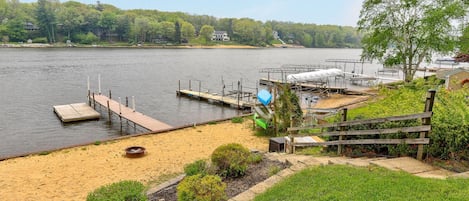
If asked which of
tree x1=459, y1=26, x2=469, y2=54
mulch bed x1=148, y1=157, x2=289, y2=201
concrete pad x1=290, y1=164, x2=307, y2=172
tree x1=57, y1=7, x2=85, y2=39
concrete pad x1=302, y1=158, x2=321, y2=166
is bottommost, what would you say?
mulch bed x1=148, y1=157, x2=289, y2=201

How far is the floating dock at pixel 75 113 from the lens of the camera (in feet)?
66.7

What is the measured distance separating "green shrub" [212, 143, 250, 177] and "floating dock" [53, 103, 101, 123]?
15.9 meters

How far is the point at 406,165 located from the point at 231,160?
349 cm

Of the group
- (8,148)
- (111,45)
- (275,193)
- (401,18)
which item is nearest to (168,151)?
(275,193)

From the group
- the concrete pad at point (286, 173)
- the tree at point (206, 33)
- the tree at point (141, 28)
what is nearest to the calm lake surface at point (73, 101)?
the concrete pad at point (286, 173)

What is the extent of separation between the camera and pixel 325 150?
8.64 metres

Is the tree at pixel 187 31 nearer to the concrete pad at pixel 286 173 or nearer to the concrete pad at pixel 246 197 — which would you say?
the concrete pad at pixel 286 173

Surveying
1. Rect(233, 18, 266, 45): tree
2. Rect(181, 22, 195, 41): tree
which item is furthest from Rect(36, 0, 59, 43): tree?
Rect(233, 18, 266, 45): tree

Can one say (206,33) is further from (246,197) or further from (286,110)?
(246,197)

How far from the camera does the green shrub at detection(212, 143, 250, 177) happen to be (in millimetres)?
7309

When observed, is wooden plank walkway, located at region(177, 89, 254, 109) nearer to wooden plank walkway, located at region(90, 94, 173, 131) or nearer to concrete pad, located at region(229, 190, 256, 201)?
wooden plank walkway, located at region(90, 94, 173, 131)

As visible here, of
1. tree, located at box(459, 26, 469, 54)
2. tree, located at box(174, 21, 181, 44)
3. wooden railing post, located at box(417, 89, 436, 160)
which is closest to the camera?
wooden railing post, located at box(417, 89, 436, 160)

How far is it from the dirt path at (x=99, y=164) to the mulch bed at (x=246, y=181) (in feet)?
8.25

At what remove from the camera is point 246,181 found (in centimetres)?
698
